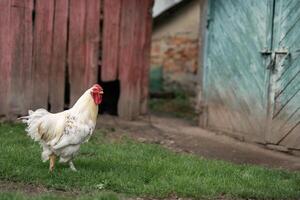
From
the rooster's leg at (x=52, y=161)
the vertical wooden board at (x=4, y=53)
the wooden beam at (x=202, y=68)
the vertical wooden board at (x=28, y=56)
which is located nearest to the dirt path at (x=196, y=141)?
the wooden beam at (x=202, y=68)

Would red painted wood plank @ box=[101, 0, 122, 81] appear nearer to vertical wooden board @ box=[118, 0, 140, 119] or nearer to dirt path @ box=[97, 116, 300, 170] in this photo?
vertical wooden board @ box=[118, 0, 140, 119]

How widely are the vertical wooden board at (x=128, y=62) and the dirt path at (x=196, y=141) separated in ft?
1.03

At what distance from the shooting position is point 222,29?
11781 mm

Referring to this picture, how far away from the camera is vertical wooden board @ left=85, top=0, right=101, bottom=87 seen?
1163cm

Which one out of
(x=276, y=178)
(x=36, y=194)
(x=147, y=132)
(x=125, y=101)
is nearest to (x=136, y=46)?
(x=125, y=101)

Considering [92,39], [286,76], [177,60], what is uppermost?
[92,39]

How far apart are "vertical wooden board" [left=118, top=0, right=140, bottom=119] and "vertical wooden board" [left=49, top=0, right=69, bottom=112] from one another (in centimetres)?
117

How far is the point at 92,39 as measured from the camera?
11680mm

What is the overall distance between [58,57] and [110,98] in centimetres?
153

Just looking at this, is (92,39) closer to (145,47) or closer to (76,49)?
(76,49)

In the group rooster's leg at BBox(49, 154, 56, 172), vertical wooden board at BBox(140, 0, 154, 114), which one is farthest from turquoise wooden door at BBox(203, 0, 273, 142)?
rooster's leg at BBox(49, 154, 56, 172)

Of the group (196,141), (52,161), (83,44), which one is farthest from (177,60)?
(52,161)

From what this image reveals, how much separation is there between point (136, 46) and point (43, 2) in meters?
2.03

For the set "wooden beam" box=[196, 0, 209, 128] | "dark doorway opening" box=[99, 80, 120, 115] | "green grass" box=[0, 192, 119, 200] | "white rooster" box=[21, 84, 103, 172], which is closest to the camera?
"green grass" box=[0, 192, 119, 200]
